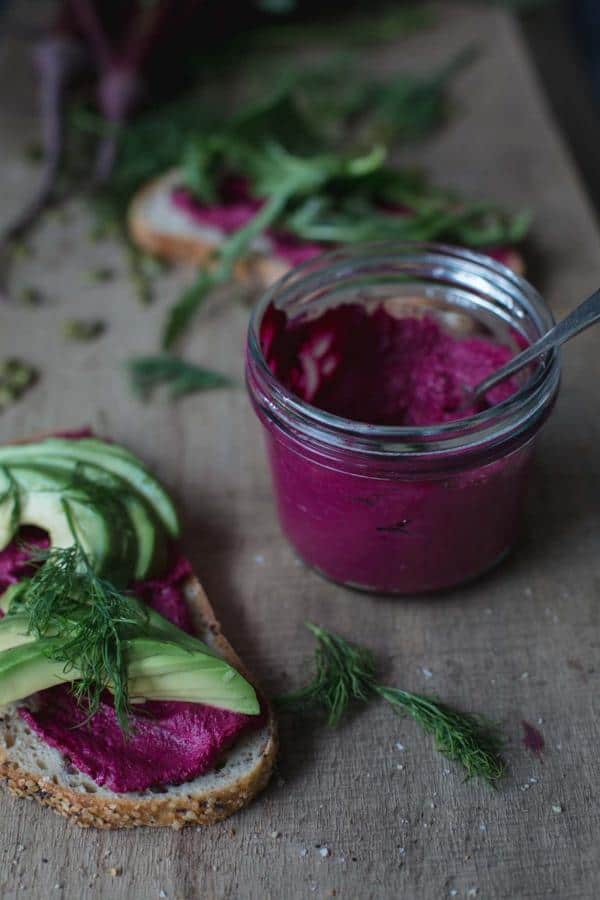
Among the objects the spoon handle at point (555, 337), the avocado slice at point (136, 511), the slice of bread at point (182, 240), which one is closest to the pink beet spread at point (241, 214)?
the slice of bread at point (182, 240)

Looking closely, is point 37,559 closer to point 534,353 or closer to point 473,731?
point 473,731

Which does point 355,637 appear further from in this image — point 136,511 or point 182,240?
point 182,240

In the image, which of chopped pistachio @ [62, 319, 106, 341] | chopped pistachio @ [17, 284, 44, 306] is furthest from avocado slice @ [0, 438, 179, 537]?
chopped pistachio @ [17, 284, 44, 306]

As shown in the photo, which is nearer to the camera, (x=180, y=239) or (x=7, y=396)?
(x=7, y=396)

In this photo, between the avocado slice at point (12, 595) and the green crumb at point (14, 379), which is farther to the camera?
the green crumb at point (14, 379)

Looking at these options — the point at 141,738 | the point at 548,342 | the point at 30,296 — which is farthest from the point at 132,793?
the point at 30,296

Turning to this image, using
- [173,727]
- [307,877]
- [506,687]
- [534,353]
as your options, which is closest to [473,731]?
[506,687]

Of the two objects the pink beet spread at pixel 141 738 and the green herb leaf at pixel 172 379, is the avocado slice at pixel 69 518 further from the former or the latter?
the green herb leaf at pixel 172 379
